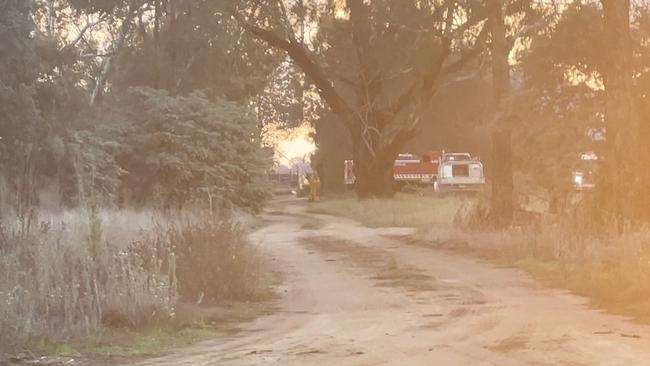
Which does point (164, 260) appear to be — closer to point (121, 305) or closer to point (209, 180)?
point (121, 305)

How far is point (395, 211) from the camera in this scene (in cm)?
4022

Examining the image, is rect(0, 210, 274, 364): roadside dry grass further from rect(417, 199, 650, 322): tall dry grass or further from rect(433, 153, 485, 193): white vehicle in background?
rect(433, 153, 485, 193): white vehicle in background

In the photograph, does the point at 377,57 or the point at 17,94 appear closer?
the point at 17,94

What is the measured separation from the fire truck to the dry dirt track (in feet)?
152

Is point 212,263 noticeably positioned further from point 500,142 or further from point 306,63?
point 306,63

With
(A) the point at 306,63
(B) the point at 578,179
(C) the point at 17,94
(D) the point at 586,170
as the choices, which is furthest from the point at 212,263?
(A) the point at 306,63

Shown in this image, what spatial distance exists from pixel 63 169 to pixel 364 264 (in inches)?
295

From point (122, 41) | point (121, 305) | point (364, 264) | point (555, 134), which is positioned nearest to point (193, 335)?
point (121, 305)

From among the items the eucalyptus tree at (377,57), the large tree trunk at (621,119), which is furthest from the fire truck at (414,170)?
the large tree trunk at (621,119)

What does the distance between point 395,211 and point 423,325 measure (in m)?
28.5

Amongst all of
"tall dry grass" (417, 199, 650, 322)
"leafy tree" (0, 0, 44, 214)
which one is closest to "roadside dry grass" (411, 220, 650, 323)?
"tall dry grass" (417, 199, 650, 322)

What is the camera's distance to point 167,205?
32.2 metres

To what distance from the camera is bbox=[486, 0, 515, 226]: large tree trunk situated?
26.5 meters

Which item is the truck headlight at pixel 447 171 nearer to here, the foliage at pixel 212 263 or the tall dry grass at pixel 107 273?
the tall dry grass at pixel 107 273
